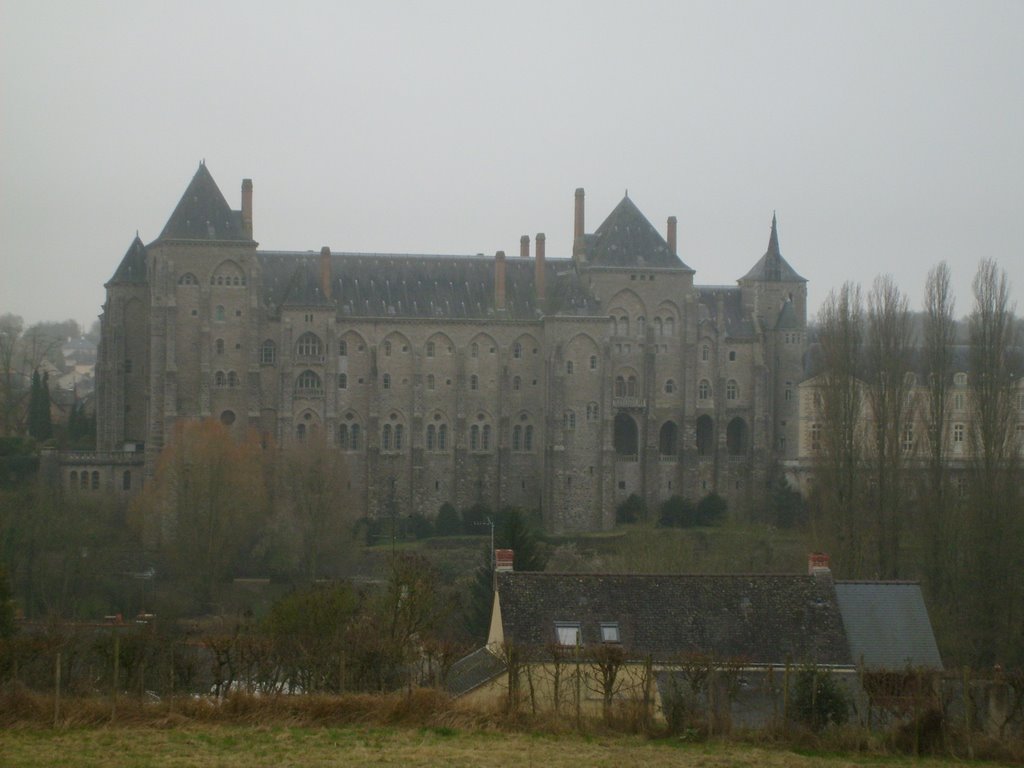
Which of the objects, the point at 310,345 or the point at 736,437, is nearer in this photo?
the point at 310,345

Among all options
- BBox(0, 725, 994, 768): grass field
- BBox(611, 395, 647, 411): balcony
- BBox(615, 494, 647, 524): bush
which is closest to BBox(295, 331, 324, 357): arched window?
BBox(611, 395, 647, 411): balcony

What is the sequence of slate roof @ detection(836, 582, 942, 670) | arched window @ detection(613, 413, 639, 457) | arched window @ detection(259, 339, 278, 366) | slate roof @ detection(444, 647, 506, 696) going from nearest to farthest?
slate roof @ detection(444, 647, 506, 696), slate roof @ detection(836, 582, 942, 670), arched window @ detection(259, 339, 278, 366), arched window @ detection(613, 413, 639, 457)

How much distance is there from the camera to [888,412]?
51.4 meters

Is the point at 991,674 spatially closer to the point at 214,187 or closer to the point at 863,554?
the point at 863,554

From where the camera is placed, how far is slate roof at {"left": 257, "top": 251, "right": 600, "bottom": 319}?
71.5m

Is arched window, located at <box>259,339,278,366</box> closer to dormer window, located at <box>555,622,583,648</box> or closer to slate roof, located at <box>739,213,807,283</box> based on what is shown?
slate roof, located at <box>739,213,807,283</box>

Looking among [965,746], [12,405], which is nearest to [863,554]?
[965,746]

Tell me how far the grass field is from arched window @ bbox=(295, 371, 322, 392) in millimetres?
47982

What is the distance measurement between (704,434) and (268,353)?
67.3 feet

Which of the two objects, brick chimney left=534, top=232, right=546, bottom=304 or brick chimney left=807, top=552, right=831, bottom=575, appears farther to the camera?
brick chimney left=534, top=232, right=546, bottom=304

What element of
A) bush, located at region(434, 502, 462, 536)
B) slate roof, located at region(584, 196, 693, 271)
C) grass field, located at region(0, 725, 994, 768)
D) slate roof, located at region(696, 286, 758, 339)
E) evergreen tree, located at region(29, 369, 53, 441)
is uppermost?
slate roof, located at region(584, 196, 693, 271)

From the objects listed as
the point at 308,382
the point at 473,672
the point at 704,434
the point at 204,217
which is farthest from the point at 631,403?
the point at 473,672

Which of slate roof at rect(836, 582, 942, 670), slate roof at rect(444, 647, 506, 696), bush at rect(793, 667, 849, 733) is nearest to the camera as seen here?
bush at rect(793, 667, 849, 733)

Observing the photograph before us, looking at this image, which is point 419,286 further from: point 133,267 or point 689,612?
point 689,612
